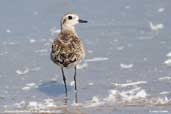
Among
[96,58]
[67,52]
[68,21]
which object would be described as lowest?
[67,52]

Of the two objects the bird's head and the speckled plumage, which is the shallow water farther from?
the bird's head

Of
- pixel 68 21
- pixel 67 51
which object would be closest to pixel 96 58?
pixel 68 21

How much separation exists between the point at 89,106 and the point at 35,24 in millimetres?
5477

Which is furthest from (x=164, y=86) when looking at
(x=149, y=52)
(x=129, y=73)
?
(x=149, y=52)

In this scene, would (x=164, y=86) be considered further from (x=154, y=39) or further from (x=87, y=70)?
(x=154, y=39)

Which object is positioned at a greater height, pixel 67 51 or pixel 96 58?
pixel 96 58

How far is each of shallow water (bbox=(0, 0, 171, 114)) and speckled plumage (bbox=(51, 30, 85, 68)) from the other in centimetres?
44

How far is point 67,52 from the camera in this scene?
35.7 feet

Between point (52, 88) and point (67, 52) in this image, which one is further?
point (52, 88)

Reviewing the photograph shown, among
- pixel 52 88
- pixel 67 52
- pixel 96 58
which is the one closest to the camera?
pixel 67 52

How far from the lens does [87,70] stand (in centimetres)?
1210

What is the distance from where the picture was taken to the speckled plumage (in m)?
10.9

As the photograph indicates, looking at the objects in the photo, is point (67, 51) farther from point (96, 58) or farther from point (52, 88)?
point (96, 58)

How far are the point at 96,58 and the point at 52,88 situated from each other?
1664mm
